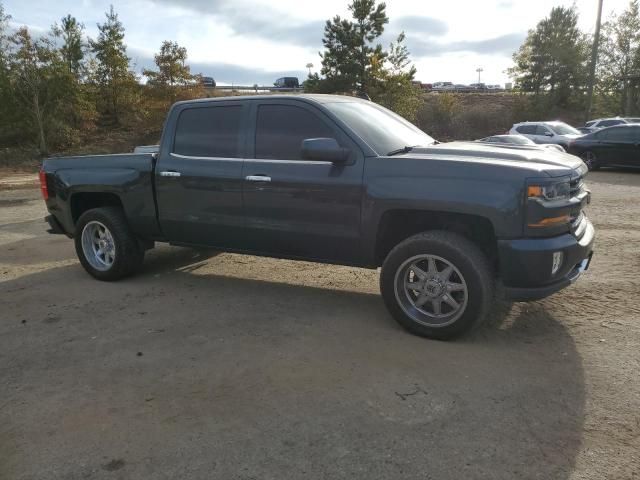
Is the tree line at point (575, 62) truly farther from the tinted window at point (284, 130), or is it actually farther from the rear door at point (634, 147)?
the tinted window at point (284, 130)

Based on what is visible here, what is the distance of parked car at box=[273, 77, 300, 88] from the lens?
5612 cm

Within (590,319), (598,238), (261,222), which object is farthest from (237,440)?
(598,238)

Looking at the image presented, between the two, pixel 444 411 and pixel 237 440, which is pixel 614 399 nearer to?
pixel 444 411

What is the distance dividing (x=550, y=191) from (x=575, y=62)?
40722 mm

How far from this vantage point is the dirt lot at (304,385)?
2.59m

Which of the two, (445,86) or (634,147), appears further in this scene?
(445,86)

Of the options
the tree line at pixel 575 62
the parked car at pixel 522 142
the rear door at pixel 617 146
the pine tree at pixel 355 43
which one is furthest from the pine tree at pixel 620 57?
the parked car at pixel 522 142

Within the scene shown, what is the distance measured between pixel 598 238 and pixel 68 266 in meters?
6.70

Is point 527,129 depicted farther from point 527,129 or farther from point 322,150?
point 322,150

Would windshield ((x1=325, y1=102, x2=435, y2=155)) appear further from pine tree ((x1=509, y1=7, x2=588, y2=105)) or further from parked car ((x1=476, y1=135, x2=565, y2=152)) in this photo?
pine tree ((x1=509, y1=7, x2=588, y2=105))

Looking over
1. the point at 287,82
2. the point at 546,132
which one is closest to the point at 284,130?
the point at 546,132

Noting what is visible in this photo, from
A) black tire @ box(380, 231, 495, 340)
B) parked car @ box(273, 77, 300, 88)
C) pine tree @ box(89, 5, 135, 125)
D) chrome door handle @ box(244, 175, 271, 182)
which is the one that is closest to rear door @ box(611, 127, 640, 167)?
black tire @ box(380, 231, 495, 340)

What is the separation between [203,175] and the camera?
16.1ft

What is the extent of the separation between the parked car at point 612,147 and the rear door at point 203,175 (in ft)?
45.4
